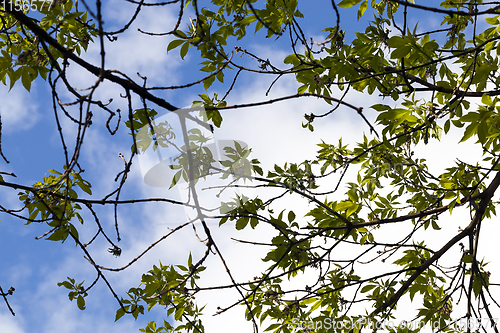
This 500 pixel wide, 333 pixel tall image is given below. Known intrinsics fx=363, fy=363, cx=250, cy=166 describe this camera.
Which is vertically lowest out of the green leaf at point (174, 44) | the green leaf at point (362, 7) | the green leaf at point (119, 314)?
the green leaf at point (119, 314)

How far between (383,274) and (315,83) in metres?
1.85

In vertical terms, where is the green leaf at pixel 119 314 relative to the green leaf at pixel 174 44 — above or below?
below

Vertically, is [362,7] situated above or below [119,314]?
above

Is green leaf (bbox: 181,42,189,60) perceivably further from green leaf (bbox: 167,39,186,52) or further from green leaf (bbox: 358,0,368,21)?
green leaf (bbox: 358,0,368,21)

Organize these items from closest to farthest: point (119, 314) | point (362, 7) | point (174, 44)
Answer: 1. point (174, 44)
2. point (362, 7)
3. point (119, 314)

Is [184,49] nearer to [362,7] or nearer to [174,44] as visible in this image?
[174,44]

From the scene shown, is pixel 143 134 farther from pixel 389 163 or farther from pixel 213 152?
pixel 389 163

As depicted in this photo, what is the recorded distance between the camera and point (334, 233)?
346 centimetres

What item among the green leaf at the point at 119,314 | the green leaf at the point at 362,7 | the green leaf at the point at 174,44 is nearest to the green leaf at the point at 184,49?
the green leaf at the point at 174,44

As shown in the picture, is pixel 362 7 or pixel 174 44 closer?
pixel 174 44

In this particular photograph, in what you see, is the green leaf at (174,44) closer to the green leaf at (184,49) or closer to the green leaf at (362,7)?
the green leaf at (184,49)

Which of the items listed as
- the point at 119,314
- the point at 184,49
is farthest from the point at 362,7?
the point at 119,314

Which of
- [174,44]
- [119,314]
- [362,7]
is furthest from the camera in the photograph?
[119,314]

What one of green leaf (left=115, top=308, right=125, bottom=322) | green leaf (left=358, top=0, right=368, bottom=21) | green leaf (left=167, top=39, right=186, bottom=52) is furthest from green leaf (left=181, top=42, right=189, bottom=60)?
green leaf (left=115, top=308, right=125, bottom=322)
